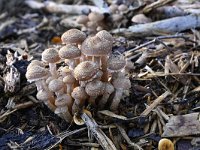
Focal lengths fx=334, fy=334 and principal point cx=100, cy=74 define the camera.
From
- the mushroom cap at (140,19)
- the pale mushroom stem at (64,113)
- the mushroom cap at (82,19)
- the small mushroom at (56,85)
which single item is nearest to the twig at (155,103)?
the pale mushroom stem at (64,113)

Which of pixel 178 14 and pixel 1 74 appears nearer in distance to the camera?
pixel 1 74

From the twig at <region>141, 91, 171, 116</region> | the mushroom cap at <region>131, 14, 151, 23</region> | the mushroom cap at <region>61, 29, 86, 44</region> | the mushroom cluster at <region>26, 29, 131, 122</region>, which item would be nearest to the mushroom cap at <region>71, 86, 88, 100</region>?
the mushroom cluster at <region>26, 29, 131, 122</region>

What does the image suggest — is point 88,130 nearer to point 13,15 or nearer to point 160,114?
point 160,114

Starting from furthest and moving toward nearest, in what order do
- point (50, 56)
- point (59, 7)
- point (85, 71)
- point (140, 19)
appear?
point (59, 7)
point (140, 19)
point (50, 56)
point (85, 71)

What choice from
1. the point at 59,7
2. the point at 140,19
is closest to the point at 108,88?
the point at 140,19

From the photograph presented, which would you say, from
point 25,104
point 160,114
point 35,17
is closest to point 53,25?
Result: point 35,17

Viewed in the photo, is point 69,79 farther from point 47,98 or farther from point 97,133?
point 97,133

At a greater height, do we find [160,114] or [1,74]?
[1,74]
